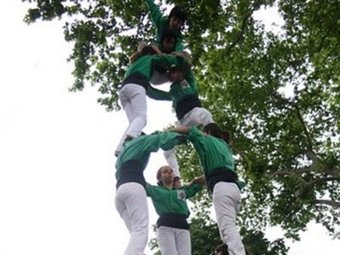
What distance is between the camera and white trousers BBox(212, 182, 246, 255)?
557 centimetres

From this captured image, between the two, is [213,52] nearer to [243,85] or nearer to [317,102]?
[243,85]

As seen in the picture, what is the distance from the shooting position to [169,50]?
754cm

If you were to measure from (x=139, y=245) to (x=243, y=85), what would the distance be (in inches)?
494

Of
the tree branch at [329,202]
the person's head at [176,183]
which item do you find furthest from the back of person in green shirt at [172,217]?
the tree branch at [329,202]

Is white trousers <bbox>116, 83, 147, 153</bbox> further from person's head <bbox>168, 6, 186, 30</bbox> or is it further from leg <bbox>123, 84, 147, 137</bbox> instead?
person's head <bbox>168, 6, 186, 30</bbox>

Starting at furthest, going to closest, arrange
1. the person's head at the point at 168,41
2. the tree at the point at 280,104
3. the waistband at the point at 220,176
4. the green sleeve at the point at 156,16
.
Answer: the tree at the point at 280,104 → the green sleeve at the point at 156,16 → the person's head at the point at 168,41 → the waistband at the point at 220,176

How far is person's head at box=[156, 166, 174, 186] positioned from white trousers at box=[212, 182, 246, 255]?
35.7 inches

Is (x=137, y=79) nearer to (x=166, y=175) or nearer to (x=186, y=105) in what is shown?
(x=186, y=105)

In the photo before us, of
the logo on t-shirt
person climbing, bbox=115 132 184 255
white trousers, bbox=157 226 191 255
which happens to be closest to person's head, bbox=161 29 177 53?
person climbing, bbox=115 132 184 255

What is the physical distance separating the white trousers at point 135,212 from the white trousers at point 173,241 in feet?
3.07

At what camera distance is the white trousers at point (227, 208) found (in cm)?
557

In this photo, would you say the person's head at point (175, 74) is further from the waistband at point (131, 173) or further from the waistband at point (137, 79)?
the waistband at point (131, 173)

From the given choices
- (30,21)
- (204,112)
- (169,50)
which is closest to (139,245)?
(204,112)

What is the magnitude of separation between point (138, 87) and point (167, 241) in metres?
2.01
